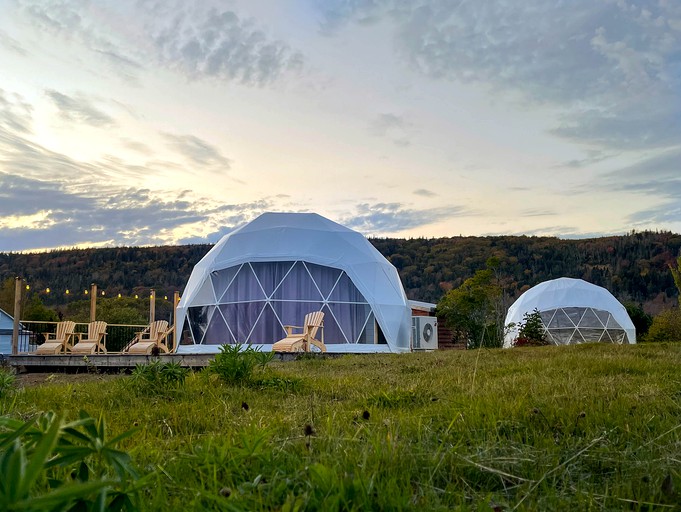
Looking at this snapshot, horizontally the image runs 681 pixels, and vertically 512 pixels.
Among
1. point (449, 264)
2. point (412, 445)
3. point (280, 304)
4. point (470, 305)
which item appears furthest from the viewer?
point (449, 264)

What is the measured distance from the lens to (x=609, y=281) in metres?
47.1

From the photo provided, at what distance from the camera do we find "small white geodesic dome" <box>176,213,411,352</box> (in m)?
18.4

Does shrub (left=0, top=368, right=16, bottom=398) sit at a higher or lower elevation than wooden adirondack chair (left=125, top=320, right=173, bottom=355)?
higher

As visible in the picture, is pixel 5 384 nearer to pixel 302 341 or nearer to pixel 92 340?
pixel 302 341

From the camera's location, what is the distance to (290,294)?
18.4 m

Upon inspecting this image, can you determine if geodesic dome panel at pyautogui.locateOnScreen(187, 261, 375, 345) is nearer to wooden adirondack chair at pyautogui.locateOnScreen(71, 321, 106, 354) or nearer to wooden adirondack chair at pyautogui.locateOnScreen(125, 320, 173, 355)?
wooden adirondack chair at pyautogui.locateOnScreen(125, 320, 173, 355)

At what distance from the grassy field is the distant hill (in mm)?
40859

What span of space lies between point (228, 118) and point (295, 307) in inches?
299

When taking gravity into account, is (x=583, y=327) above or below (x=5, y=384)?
below

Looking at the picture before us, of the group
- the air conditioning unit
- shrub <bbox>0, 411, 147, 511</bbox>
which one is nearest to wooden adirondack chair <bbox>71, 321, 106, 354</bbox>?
the air conditioning unit

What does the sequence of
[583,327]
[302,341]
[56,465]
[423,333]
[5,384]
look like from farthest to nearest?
[583,327] < [423,333] < [302,341] < [5,384] < [56,465]

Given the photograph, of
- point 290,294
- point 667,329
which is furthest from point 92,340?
point 667,329

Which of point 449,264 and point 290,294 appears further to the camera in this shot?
point 449,264

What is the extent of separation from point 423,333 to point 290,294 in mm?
6128
